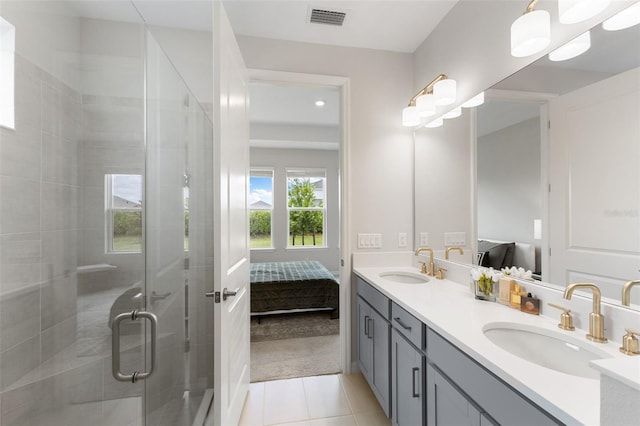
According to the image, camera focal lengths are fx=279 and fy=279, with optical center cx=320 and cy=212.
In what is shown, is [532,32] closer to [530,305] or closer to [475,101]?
[475,101]

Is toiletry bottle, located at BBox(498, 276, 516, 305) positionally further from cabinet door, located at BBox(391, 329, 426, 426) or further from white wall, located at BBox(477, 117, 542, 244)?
cabinet door, located at BBox(391, 329, 426, 426)

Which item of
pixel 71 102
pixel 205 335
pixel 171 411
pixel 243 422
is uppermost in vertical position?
pixel 71 102

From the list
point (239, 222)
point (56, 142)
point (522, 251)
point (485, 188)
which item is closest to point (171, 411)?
point (239, 222)

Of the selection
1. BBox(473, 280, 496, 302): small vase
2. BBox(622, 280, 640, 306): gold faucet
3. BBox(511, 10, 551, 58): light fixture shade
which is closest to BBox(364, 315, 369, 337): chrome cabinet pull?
BBox(473, 280, 496, 302): small vase

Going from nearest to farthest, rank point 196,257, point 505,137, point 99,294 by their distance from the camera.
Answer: point 99,294 < point 505,137 < point 196,257

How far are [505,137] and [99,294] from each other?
2320mm

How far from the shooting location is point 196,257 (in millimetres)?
A: 1935

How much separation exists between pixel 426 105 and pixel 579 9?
3.16 feet

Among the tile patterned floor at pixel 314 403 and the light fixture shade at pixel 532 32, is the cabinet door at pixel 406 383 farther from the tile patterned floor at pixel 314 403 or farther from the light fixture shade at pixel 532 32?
the light fixture shade at pixel 532 32

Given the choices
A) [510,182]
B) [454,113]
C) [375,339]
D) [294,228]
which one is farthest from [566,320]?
[294,228]

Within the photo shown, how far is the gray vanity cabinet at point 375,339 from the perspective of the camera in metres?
1.67

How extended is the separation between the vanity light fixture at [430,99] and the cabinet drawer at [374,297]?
1.32m

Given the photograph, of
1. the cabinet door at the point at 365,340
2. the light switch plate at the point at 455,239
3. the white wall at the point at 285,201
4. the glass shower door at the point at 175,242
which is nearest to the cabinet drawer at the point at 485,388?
the cabinet door at the point at 365,340

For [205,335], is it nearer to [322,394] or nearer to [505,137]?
[322,394]
